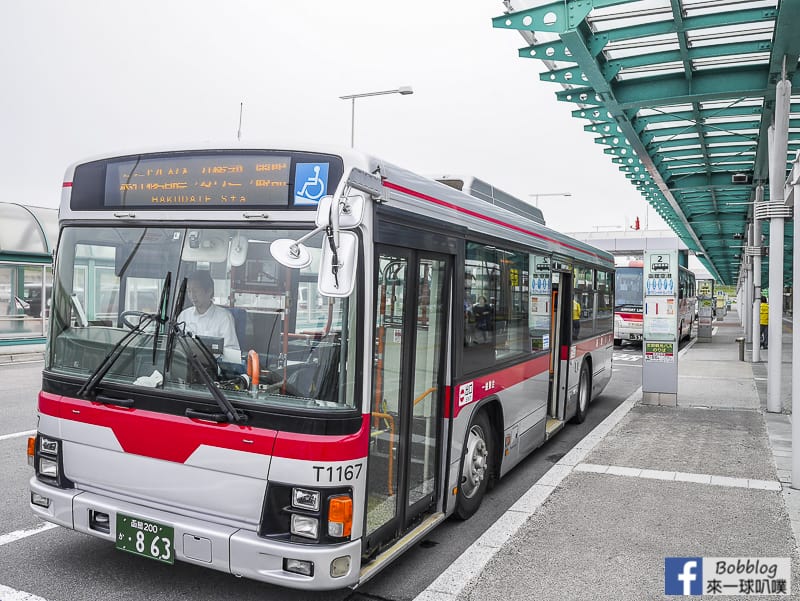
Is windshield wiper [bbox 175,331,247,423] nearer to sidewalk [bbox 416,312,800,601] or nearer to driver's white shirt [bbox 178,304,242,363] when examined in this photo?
driver's white shirt [bbox 178,304,242,363]

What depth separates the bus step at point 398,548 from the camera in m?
4.03

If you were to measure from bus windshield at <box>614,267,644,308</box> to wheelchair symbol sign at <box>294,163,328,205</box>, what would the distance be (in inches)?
888

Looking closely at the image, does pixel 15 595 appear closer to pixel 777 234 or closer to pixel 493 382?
pixel 493 382

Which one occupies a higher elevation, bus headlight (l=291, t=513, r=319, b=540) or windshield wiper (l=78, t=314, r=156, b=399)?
windshield wiper (l=78, t=314, r=156, b=399)

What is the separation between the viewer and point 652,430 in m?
9.62

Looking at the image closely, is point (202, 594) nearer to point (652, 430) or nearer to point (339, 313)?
point (339, 313)

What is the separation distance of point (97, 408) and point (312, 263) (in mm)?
1655

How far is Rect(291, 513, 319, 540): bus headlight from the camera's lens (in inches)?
144

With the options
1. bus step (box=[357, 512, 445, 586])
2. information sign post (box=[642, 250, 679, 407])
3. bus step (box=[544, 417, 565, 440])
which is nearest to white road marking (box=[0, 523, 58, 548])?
bus step (box=[357, 512, 445, 586])

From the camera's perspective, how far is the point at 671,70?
1102 centimetres

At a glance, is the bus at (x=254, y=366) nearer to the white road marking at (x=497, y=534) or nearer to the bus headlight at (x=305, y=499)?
the bus headlight at (x=305, y=499)

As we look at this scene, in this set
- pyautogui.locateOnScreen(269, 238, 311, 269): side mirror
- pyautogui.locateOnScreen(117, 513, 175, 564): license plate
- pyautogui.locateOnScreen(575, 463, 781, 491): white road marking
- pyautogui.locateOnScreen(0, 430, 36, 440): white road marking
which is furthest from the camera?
pyautogui.locateOnScreen(0, 430, 36, 440): white road marking

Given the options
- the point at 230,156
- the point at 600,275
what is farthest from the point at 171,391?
the point at 600,275

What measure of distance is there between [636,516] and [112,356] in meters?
4.44
